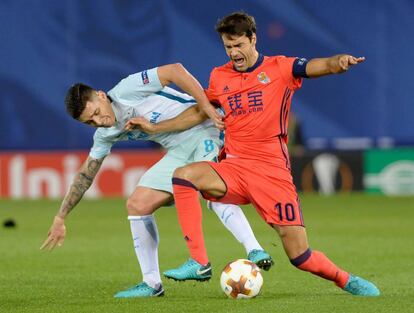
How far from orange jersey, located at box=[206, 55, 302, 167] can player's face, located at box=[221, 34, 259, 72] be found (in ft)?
0.26

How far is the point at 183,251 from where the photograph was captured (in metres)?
12.9

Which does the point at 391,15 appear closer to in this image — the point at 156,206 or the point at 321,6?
the point at 321,6

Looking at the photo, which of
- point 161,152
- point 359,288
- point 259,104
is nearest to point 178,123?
point 259,104

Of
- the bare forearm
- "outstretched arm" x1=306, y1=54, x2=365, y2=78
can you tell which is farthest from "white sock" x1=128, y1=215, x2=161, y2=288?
"outstretched arm" x1=306, y1=54, x2=365, y2=78

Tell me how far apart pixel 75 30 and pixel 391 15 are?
684 centimetres

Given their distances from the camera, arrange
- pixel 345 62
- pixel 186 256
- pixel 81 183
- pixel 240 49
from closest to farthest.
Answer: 1. pixel 345 62
2. pixel 240 49
3. pixel 81 183
4. pixel 186 256

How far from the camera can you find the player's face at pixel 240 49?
328 inches

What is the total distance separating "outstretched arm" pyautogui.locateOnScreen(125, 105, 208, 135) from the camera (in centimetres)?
882

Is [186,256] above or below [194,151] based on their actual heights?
below

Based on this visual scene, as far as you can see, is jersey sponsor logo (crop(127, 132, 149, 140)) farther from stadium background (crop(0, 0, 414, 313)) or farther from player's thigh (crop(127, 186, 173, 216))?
stadium background (crop(0, 0, 414, 313))

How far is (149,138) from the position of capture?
30.5ft

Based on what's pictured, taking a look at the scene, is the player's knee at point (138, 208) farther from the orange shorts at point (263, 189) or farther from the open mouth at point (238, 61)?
the open mouth at point (238, 61)

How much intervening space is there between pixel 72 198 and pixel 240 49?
1.84m

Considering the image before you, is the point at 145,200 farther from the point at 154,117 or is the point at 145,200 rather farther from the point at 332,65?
the point at 332,65
